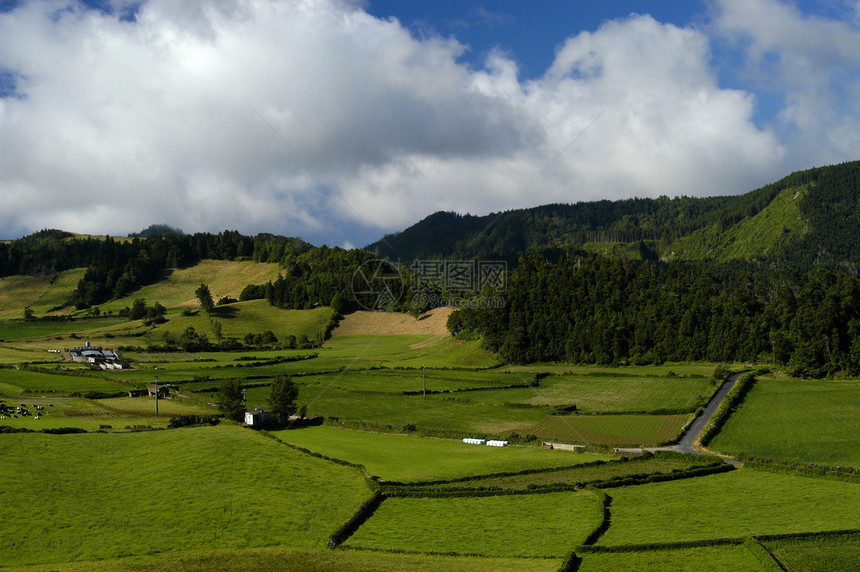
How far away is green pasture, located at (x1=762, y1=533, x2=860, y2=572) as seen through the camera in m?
27.2

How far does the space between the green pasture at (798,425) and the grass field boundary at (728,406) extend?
59 centimetres

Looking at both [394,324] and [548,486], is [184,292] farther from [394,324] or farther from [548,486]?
[548,486]

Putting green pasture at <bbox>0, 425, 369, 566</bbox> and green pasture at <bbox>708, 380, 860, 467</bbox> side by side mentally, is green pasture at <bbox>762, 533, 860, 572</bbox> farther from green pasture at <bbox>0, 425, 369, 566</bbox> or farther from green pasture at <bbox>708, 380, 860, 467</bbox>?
green pasture at <bbox>0, 425, 369, 566</bbox>

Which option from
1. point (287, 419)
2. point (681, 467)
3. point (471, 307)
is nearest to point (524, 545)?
point (681, 467)

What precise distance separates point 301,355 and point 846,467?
302 ft

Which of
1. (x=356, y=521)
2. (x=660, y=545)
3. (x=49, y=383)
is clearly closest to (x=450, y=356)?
(x=49, y=383)

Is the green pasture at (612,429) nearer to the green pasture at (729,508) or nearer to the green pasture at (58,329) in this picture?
the green pasture at (729,508)

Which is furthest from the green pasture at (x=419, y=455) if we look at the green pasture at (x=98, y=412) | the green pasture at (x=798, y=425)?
the green pasture at (x=798, y=425)

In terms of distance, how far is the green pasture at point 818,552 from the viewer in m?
27.2

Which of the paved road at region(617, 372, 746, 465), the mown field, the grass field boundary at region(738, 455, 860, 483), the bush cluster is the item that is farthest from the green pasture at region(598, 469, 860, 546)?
the bush cluster

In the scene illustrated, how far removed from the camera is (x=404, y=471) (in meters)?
45.5

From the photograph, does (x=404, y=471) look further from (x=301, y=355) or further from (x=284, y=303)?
(x=284, y=303)

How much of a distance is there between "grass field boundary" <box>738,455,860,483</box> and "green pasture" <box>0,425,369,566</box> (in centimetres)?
2787

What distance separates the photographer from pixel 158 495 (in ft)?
119
